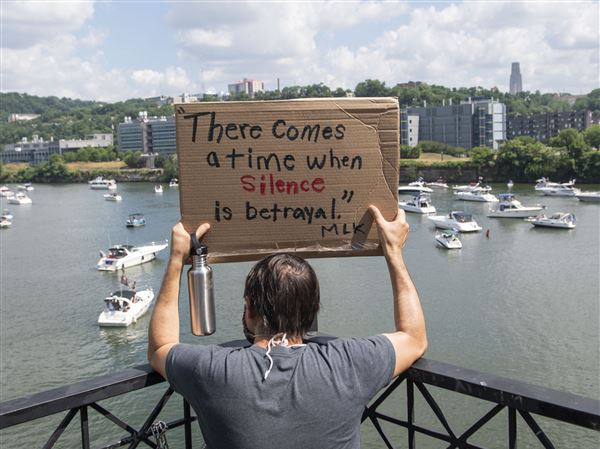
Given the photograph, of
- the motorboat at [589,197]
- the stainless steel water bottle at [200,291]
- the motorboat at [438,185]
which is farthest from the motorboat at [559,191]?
the stainless steel water bottle at [200,291]

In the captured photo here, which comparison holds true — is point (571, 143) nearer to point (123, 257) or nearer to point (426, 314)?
point (123, 257)

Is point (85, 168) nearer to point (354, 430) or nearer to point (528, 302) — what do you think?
point (528, 302)

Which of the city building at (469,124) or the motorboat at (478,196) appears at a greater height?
the city building at (469,124)

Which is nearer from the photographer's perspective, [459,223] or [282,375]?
[282,375]

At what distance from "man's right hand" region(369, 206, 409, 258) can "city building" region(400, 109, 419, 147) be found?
9591 centimetres

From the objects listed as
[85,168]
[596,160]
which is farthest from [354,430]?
[85,168]

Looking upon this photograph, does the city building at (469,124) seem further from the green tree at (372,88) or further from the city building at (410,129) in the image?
the green tree at (372,88)

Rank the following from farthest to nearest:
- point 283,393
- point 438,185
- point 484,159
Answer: point 484,159 < point 438,185 < point 283,393

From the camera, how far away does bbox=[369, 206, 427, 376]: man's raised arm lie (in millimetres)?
1874

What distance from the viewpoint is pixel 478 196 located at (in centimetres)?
5006

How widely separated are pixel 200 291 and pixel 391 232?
0.66 m

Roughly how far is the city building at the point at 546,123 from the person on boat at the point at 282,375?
107 metres

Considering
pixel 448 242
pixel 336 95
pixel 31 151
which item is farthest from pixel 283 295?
pixel 31 151

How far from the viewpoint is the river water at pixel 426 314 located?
12.5m
